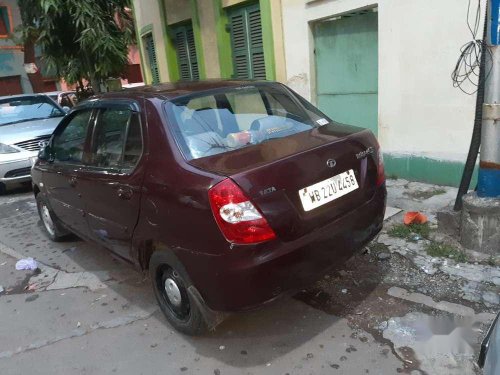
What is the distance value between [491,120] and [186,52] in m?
7.38

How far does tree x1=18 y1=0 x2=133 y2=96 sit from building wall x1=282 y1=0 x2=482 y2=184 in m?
5.01

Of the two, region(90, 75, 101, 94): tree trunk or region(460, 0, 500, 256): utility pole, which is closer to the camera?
region(460, 0, 500, 256): utility pole

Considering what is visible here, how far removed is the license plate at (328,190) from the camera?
103 inches

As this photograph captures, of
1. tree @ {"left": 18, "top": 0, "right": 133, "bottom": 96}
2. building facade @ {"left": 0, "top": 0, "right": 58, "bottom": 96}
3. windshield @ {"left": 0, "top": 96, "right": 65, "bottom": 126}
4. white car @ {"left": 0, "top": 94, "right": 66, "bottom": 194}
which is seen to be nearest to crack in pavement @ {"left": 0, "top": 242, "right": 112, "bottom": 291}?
white car @ {"left": 0, "top": 94, "right": 66, "bottom": 194}

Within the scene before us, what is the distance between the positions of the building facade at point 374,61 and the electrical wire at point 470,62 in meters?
0.06

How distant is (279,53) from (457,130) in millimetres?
3041

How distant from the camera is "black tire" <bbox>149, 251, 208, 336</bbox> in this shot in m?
2.83

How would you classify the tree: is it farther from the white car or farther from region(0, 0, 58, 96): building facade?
region(0, 0, 58, 96): building facade

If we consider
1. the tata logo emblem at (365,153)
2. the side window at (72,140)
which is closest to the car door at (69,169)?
the side window at (72,140)

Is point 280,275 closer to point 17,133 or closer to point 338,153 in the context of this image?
point 338,153

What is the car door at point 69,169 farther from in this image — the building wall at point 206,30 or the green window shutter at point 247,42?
the green window shutter at point 247,42

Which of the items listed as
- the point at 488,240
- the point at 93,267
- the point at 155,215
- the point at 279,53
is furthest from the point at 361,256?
the point at 279,53

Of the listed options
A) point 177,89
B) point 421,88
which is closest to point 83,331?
point 177,89

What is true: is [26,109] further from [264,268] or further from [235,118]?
[264,268]
